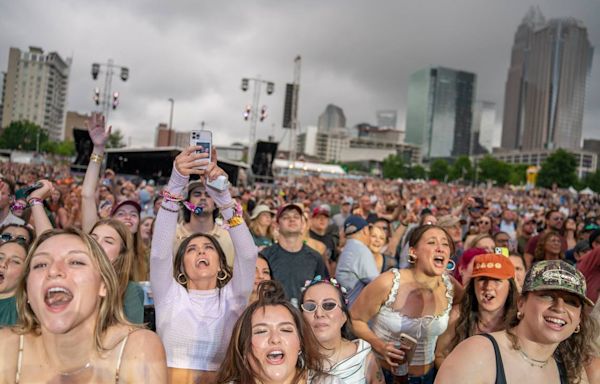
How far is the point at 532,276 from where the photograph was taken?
226cm

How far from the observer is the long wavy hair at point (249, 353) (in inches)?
92.3

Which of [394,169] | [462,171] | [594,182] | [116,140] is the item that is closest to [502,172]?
[462,171]

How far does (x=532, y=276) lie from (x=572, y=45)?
202078mm

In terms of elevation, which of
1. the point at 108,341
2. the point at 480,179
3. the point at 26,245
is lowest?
the point at 108,341

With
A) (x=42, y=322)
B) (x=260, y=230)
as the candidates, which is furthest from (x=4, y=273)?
(x=260, y=230)

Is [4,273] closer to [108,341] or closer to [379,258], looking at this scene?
[108,341]

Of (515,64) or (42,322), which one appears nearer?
(42,322)

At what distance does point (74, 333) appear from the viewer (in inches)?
78.2

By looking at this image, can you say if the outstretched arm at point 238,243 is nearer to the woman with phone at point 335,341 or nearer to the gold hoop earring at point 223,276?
the gold hoop earring at point 223,276

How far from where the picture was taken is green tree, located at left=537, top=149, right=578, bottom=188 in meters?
61.4

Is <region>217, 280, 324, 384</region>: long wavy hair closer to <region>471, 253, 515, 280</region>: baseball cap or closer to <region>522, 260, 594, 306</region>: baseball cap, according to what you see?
<region>522, 260, 594, 306</region>: baseball cap

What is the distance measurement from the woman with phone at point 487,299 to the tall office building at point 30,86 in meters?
166

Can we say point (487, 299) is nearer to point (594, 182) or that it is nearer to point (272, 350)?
point (272, 350)

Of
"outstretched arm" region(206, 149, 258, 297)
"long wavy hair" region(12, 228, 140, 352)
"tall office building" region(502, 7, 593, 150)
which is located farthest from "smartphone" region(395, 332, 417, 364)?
"tall office building" region(502, 7, 593, 150)
